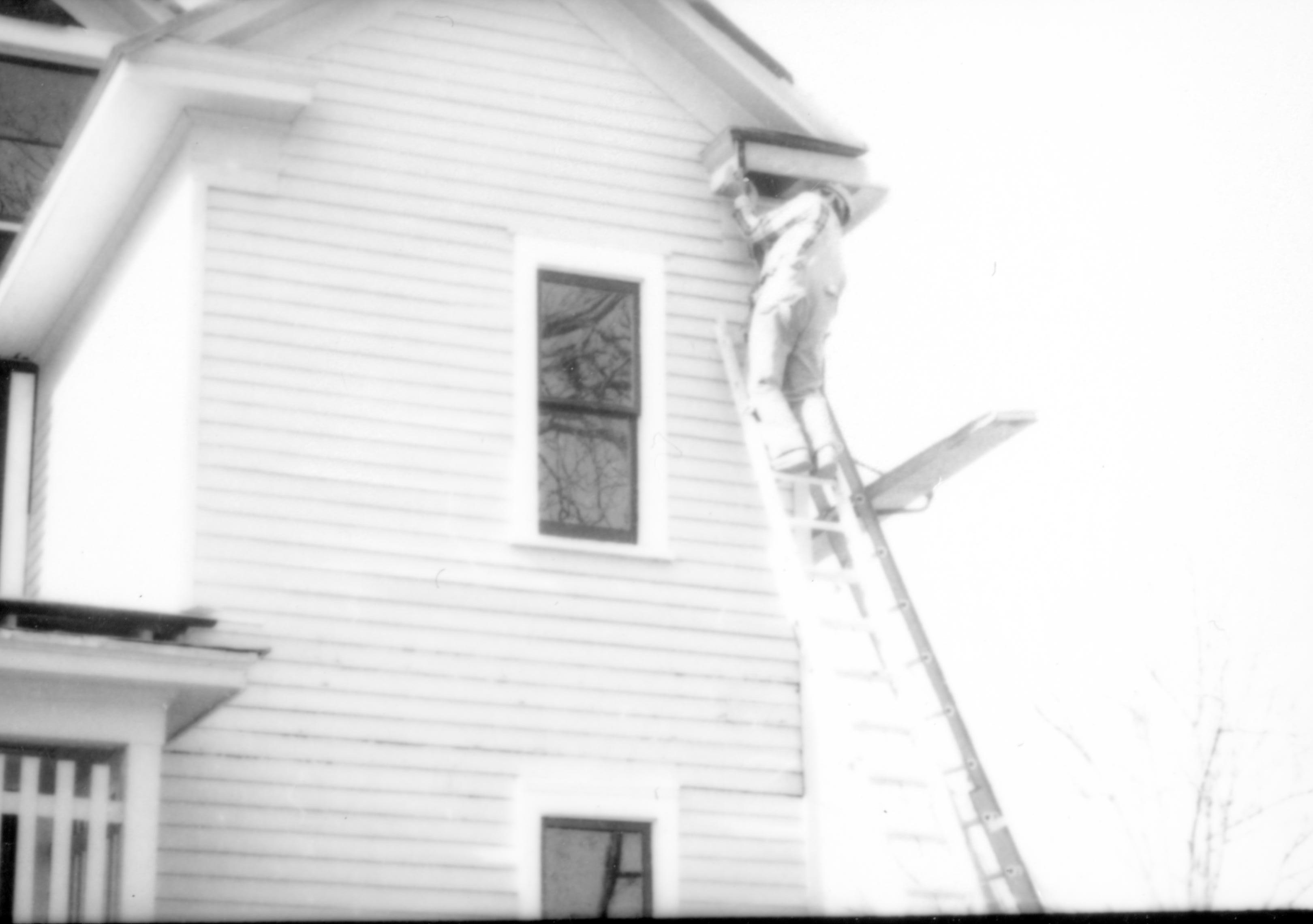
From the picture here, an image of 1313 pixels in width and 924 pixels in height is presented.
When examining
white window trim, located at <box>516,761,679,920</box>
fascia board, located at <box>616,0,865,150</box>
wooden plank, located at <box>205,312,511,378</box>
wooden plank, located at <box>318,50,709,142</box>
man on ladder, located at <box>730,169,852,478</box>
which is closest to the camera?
white window trim, located at <box>516,761,679,920</box>

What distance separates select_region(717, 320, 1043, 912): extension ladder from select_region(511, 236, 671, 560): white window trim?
0.36m

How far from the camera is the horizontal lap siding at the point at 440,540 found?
10328 millimetres

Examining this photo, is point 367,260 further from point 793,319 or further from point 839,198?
point 839,198

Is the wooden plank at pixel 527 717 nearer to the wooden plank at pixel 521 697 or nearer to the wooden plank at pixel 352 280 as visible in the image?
the wooden plank at pixel 521 697

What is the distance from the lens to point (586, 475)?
11453 millimetres

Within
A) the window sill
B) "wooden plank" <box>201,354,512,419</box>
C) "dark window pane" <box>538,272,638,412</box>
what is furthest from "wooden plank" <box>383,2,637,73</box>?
the window sill

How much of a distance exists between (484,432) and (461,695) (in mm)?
1256

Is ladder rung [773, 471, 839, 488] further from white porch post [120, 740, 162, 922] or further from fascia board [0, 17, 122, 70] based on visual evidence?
fascia board [0, 17, 122, 70]

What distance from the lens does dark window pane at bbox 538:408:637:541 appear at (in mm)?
11320

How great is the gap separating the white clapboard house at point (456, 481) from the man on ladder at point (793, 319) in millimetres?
240

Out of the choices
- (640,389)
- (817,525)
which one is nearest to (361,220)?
(640,389)

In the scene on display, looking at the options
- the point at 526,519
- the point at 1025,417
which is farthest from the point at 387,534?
the point at 1025,417

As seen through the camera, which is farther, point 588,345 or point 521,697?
point 588,345

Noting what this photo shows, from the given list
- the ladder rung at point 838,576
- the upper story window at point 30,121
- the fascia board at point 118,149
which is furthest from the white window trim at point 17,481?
the ladder rung at point 838,576
